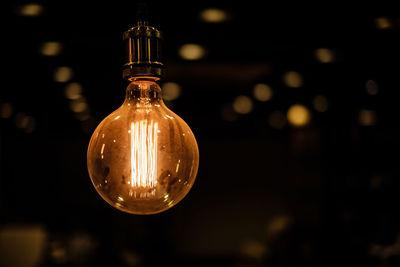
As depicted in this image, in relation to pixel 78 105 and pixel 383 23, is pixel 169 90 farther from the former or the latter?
pixel 383 23

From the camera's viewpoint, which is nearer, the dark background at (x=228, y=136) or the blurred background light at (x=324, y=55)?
the dark background at (x=228, y=136)

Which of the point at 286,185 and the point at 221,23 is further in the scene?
the point at 286,185

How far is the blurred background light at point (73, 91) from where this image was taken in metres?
6.49

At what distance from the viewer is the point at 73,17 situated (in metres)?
3.44

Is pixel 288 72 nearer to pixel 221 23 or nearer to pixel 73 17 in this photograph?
pixel 221 23

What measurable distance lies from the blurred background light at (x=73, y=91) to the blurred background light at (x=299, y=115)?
3.66 m

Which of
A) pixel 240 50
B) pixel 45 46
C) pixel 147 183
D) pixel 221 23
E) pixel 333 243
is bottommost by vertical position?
pixel 147 183

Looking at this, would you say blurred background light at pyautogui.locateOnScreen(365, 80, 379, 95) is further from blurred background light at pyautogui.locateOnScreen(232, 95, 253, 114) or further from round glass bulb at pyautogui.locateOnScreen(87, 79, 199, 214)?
round glass bulb at pyautogui.locateOnScreen(87, 79, 199, 214)

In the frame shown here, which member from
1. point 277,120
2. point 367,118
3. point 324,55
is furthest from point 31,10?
point 277,120

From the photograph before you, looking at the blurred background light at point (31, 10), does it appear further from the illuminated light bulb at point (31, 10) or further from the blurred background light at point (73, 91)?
the blurred background light at point (73, 91)

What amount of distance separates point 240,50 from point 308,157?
8.72ft

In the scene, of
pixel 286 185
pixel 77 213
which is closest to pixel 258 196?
pixel 286 185

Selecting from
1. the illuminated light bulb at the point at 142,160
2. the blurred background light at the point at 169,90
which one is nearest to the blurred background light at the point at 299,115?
the blurred background light at the point at 169,90

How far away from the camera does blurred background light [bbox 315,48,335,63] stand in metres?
4.50
